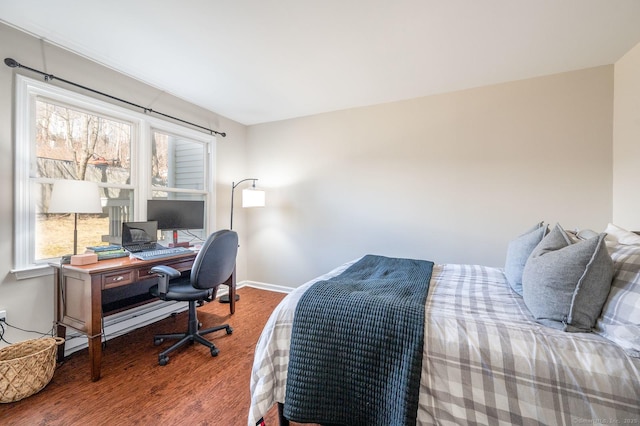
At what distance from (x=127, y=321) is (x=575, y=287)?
11.1ft

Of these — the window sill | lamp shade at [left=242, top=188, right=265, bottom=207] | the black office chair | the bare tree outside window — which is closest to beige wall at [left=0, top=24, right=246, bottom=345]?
the window sill

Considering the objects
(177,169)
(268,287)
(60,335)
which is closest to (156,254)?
(60,335)

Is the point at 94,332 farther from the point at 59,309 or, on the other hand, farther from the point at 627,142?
the point at 627,142

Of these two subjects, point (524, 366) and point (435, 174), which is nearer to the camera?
point (524, 366)

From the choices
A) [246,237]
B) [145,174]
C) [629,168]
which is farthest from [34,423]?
[629,168]

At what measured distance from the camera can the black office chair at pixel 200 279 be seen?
2080 mm

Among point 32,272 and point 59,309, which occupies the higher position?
point 32,272

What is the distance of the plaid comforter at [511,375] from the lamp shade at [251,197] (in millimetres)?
2388

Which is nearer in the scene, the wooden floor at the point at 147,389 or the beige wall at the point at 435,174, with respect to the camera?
the wooden floor at the point at 147,389

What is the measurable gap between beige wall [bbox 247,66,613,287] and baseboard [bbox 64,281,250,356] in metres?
1.30

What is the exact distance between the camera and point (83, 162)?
2326 mm

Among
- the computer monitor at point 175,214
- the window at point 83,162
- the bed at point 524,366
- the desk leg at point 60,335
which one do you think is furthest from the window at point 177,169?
the bed at point 524,366

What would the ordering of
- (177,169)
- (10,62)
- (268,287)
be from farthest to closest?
(268,287) < (177,169) < (10,62)

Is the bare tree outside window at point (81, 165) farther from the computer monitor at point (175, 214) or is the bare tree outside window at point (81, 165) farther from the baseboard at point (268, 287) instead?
the baseboard at point (268, 287)
